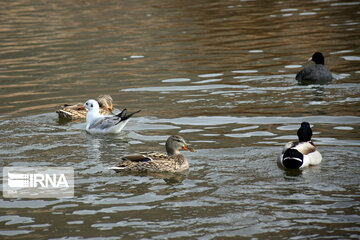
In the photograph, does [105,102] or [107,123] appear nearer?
[107,123]

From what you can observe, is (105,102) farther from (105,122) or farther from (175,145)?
(175,145)

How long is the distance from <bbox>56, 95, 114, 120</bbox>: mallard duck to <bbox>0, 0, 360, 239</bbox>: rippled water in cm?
24

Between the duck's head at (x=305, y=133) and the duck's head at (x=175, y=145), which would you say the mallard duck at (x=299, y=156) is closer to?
the duck's head at (x=305, y=133)

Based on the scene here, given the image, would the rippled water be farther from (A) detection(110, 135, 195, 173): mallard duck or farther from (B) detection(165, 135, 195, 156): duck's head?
(B) detection(165, 135, 195, 156): duck's head

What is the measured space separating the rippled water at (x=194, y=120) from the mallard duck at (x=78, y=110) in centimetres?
24

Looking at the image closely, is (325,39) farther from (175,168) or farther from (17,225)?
(17,225)

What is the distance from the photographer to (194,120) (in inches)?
526

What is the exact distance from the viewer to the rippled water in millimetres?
8031

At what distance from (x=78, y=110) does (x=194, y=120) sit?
272 cm

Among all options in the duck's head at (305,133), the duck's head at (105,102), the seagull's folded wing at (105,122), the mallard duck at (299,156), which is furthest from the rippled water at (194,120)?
the duck's head at (105,102)

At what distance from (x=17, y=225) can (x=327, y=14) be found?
71.9ft

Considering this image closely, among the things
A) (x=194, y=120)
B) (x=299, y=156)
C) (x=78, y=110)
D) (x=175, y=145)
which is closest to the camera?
(x=299, y=156)

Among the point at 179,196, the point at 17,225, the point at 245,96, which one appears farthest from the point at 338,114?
the point at 17,225

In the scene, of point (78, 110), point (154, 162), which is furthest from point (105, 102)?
point (154, 162)
